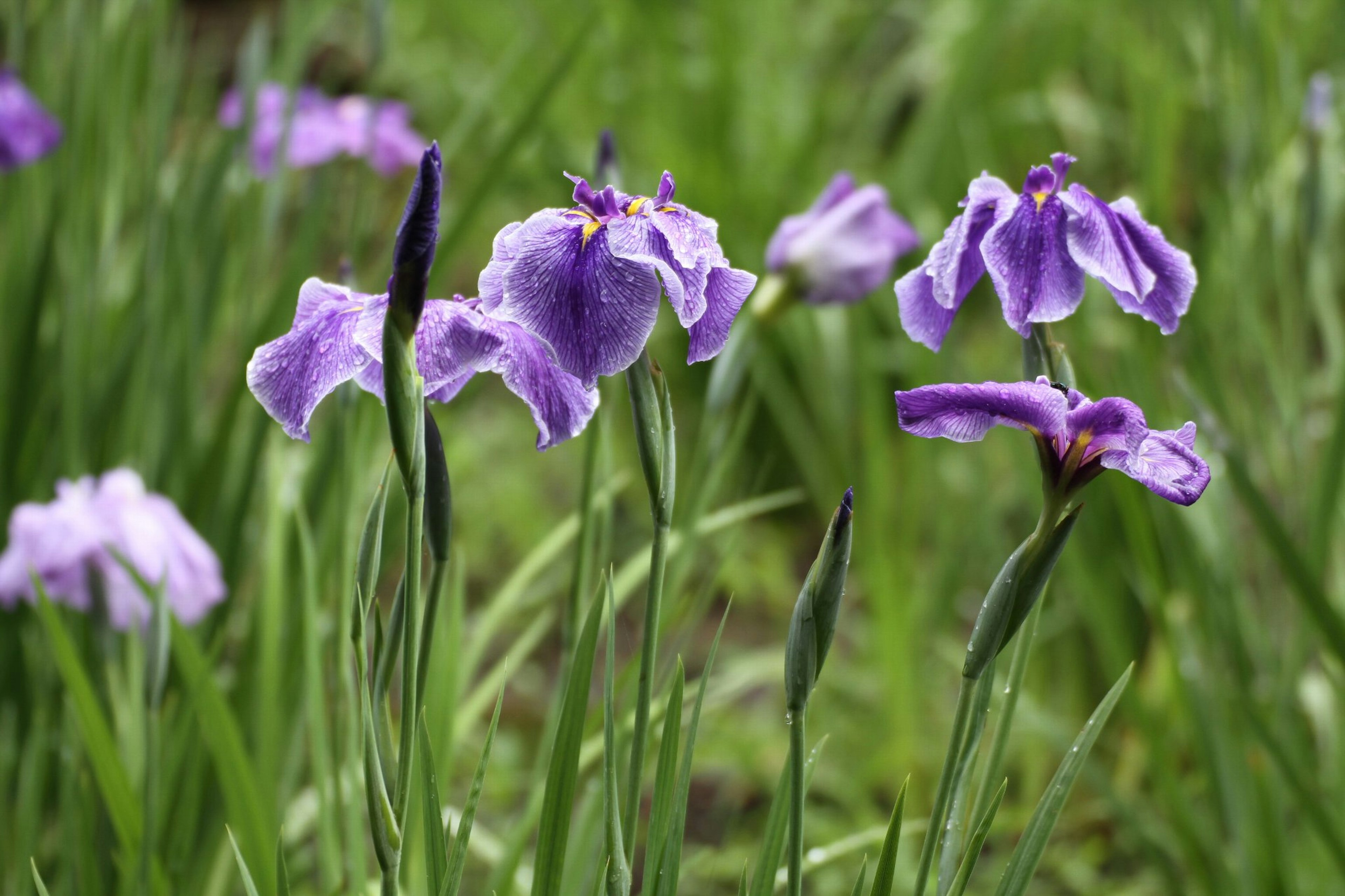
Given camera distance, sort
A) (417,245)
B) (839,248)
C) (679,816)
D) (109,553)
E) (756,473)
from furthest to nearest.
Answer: (756,473), (839,248), (109,553), (679,816), (417,245)

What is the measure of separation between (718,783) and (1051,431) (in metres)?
1.41

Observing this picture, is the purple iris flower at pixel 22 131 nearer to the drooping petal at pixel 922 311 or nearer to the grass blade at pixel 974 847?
the drooping petal at pixel 922 311

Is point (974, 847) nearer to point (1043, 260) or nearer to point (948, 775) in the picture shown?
point (948, 775)

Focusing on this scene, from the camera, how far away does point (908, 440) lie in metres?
2.01

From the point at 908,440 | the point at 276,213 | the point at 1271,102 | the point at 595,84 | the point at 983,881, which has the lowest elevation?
the point at 983,881

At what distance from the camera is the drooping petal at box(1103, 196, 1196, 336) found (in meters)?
0.64

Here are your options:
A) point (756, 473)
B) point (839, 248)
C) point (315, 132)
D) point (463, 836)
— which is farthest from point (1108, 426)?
point (756, 473)

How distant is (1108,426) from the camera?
1.64 feet

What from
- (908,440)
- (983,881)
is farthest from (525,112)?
(983,881)

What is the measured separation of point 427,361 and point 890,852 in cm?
33

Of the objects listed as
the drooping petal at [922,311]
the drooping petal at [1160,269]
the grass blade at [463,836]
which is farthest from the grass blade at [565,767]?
the drooping petal at [1160,269]

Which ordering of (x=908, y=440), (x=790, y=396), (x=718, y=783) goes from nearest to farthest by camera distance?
(x=718, y=783) < (x=908, y=440) < (x=790, y=396)

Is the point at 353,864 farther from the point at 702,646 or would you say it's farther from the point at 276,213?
the point at 702,646

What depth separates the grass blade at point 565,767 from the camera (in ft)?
1.87
